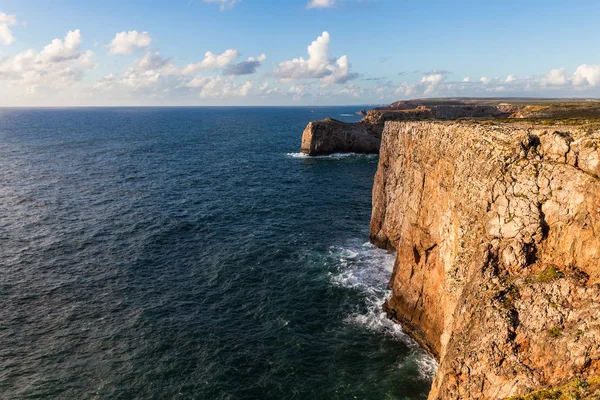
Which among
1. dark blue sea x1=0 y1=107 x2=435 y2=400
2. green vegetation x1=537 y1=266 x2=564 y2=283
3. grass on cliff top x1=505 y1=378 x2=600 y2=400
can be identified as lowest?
dark blue sea x1=0 y1=107 x2=435 y2=400

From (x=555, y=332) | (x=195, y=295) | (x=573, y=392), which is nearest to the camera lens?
(x=573, y=392)

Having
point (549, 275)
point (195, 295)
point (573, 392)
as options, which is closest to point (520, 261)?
point (549, 275)

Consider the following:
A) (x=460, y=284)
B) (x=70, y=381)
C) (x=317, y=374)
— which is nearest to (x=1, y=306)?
(x=70, y=381)

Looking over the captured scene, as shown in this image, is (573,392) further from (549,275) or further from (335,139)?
(335,139)

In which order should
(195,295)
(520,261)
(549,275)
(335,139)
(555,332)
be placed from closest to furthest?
(555,332), (549,275), (520,261), (195,295), (335,139)

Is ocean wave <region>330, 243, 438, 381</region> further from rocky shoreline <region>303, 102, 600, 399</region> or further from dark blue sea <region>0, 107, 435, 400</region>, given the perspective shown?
rocky shoreline <region>303, 102, 600, 399</region>

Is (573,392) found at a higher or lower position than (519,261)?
lower

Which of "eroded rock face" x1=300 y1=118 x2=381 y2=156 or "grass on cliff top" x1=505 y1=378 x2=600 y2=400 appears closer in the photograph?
"grass on cliff top" x1=505 y1=378 x2=600 y2=400

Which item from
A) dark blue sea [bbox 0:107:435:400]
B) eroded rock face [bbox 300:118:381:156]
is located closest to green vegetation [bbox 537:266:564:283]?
dark blue sea [bbox 0:107:435:400]
